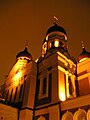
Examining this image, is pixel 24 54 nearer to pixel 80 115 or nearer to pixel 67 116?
pixel 67 116

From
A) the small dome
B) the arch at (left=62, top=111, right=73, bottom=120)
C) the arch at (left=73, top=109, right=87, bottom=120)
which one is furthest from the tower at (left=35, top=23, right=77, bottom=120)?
the small dome

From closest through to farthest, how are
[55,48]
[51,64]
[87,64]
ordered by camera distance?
[51,64]
[87,64]
[55,48]

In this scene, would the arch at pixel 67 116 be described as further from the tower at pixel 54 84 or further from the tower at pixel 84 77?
the tower at pixel 84 77

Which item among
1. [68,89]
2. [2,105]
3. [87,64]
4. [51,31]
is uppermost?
[51,31]

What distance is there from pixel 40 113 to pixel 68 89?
4061 millimetres

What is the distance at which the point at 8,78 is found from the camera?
25750 mm

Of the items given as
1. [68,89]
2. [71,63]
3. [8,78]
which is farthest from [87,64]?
[8,78]

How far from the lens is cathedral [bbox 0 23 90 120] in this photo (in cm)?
1577

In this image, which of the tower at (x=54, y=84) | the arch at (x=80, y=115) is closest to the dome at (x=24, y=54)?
the tower at (x=54, y=84)

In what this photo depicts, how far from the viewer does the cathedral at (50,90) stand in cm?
1577

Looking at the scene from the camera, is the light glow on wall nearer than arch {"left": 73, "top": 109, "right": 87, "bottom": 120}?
No

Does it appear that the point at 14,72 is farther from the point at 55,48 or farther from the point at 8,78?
the point at 55,48

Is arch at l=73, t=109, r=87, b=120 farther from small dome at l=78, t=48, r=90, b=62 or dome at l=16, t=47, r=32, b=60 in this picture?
dome at l=16, t=47, r=32, b=60

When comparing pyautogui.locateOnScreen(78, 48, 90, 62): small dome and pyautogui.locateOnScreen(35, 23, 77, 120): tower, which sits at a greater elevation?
pyautogui.locateOnScreen(78, 48, 90, 62): small dome
